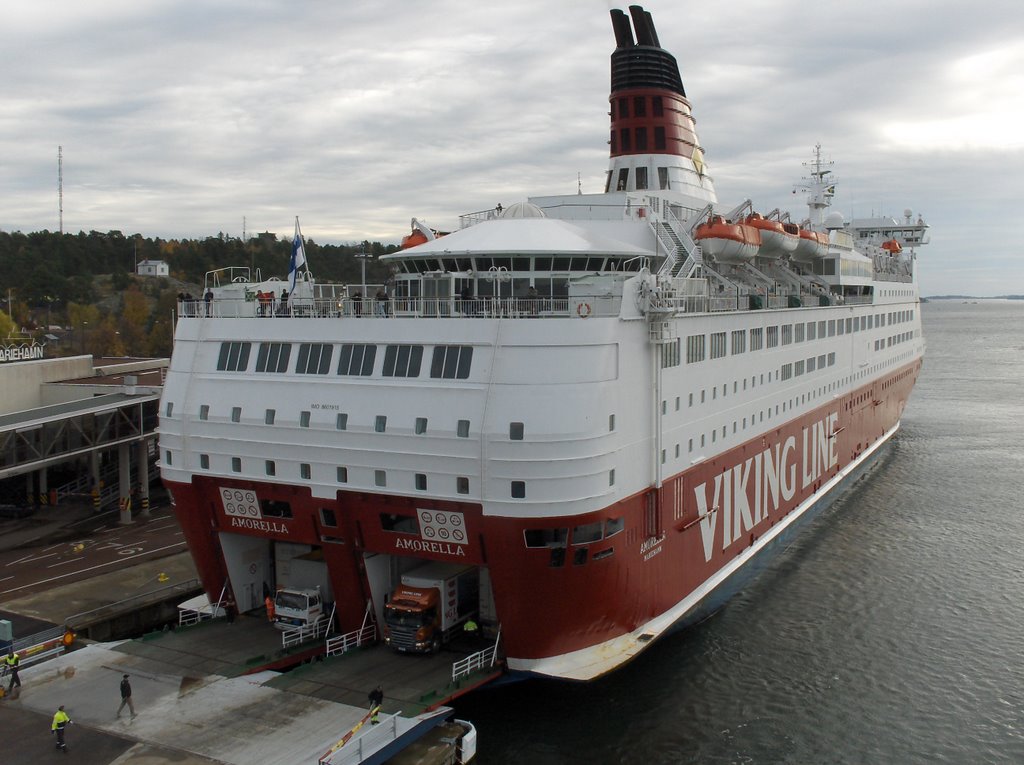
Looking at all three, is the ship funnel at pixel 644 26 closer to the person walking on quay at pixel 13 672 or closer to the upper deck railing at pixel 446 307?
the upper deck railing at pixel 446 307

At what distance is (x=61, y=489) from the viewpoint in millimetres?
36531

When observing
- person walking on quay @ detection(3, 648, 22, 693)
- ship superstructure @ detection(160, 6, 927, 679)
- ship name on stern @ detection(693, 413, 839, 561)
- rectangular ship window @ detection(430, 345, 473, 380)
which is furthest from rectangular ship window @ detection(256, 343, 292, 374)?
ship name on stern @ detection(693, 413, 839, 561)

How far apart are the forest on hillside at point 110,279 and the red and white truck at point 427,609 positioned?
5340 centimetres

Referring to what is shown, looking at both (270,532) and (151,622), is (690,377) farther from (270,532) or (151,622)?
(151,622)

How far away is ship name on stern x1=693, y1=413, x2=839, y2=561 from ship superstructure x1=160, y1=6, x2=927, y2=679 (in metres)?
0.14

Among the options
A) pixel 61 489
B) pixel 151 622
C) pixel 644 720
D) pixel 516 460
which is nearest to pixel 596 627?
pixel 644 720

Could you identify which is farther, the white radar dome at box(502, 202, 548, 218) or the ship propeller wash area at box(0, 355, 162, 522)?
the ship propeller wash area at box(0, 355, 162, 522)

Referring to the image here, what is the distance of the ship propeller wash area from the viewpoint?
1256 inches

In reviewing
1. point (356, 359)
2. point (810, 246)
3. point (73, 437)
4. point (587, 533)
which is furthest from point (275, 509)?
point (810, 246)

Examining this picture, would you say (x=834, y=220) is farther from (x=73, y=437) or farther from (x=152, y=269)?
(x=152, y=269)

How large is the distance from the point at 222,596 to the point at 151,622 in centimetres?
433

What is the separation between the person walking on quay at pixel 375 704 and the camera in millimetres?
15602

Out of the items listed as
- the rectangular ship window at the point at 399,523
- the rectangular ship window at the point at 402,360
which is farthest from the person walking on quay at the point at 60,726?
the rectangular ship window at the point at 402,360

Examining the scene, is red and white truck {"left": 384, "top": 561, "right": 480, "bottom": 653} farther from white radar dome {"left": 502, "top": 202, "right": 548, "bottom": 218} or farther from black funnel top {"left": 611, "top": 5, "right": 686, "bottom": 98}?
black funnel top {"left": 611, "top": 5, "right": 686, "bottom": 98}
